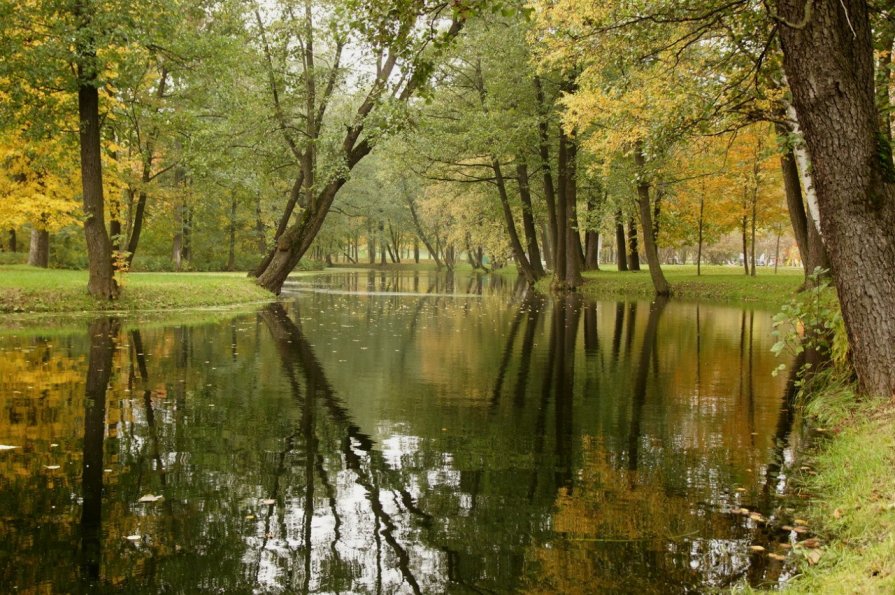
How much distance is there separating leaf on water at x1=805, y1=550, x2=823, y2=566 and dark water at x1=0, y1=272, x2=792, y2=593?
18cm

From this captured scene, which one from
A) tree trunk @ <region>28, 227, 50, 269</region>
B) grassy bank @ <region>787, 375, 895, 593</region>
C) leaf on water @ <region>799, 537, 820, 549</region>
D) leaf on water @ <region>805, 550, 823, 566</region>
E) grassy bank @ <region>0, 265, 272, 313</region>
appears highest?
tree trunk @ <region>28, 227, 50, 269</region>

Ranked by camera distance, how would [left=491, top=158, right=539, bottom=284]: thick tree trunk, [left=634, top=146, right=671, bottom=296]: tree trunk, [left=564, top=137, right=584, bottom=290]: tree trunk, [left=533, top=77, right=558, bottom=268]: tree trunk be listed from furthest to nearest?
[left=491, top=158, right=539, bottom=284]: thick tree trunk → [left=564, top=137, right=584, bottom=290]: tree trunk → [left=533, top=77, right=558, bottom=268]: tree trunk → [left=634, top=146, right=671, bottom=296]: tree trunk

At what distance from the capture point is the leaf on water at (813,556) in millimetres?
4293

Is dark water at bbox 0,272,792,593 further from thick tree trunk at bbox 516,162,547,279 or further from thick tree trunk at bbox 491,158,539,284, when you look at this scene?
thick tree trunk at bbox 516,162,547,279

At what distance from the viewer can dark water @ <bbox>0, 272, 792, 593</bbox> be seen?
4.27 meters

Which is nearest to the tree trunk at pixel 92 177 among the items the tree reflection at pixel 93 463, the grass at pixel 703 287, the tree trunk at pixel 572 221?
the tree reflection at pixel 93 463

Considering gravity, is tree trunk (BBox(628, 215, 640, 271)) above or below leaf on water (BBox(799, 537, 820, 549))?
above

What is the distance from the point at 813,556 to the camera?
4352 mm

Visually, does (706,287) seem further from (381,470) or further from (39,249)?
(381,470)

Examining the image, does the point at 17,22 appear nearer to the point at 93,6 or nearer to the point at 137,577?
the point at 93,6

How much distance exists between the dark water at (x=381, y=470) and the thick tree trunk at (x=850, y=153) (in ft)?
5.38

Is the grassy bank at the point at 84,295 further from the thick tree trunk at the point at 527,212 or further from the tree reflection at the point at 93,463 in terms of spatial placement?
the thick tree trunk at the point at 527,212

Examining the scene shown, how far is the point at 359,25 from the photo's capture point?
677 centimetres

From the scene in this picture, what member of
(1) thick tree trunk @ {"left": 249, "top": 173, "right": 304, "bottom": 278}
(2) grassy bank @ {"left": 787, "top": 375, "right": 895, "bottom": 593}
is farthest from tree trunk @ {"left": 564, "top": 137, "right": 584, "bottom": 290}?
(2) grassy bank @ {"left": 787, "top": 375, "right": 895, "bottom": 593}
